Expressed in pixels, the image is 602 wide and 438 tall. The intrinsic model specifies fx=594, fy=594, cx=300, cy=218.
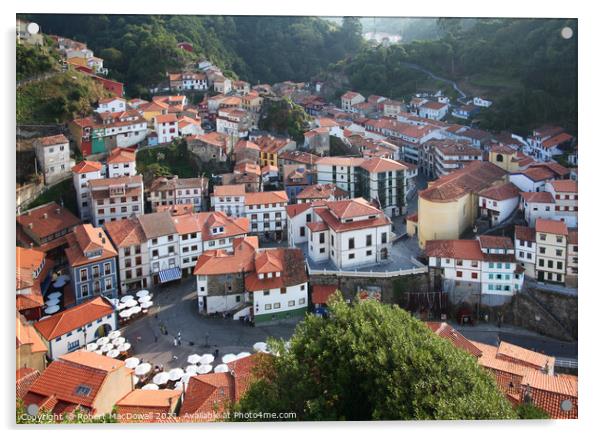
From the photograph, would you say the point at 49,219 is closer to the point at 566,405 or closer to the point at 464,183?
the point at 464,183

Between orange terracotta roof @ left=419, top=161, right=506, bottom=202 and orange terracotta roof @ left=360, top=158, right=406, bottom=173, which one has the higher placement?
orange terracotta roof @ left=360, top=158, right=406, bottom=173

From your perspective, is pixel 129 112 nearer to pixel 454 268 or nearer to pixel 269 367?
pixel 454 268

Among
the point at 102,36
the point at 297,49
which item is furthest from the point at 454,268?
the point at 297,49

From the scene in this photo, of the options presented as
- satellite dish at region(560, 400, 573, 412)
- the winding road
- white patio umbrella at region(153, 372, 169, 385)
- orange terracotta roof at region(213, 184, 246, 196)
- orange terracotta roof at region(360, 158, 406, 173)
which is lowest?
white patio umbrella at region(153, 372, 169, 385)

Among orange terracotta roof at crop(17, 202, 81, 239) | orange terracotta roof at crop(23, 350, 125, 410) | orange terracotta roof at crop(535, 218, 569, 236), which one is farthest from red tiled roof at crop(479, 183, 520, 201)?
orange terracotta roof at crop(17, 202, 81, 239)

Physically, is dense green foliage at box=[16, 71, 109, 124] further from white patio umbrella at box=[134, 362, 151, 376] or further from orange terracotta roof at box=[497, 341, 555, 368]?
orange terracotta roof at box=[497, 341, 555, 368]
